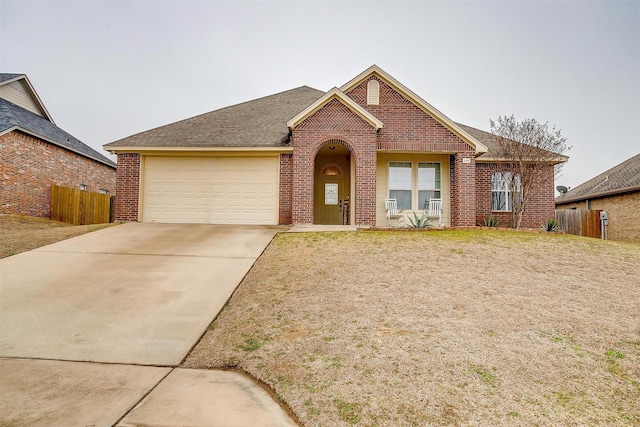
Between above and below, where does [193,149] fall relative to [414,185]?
above

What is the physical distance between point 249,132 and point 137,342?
1163cm

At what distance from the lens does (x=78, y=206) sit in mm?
17219

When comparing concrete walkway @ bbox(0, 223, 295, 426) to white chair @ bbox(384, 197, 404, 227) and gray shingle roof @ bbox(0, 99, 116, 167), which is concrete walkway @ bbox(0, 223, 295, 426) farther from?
gray shingle roof @ bbox(0, 99, 116, 167)

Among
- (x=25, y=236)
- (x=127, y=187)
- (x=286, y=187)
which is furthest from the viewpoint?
(x=127, y=187)

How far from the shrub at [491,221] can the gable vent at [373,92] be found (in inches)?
254

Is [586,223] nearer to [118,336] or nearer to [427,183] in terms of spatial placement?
[427,183]

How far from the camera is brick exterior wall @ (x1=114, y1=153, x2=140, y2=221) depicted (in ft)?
47.1

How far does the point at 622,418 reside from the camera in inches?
119

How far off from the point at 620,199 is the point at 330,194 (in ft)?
48.6

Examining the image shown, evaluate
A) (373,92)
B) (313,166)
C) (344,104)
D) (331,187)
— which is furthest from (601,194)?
(313,166)

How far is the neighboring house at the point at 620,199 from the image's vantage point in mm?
17484

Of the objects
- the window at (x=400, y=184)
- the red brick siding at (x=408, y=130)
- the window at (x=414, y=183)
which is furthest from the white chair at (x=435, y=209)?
the red brick siding at (x=408, y=130)

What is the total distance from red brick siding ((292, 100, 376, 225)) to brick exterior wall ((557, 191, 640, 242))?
44.2 ft

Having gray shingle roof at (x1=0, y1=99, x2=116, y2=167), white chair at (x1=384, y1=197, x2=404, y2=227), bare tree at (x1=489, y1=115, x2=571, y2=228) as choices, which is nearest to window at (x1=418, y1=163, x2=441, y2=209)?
white chair at (x1=384, y1=197, x2=404, y2=227)
